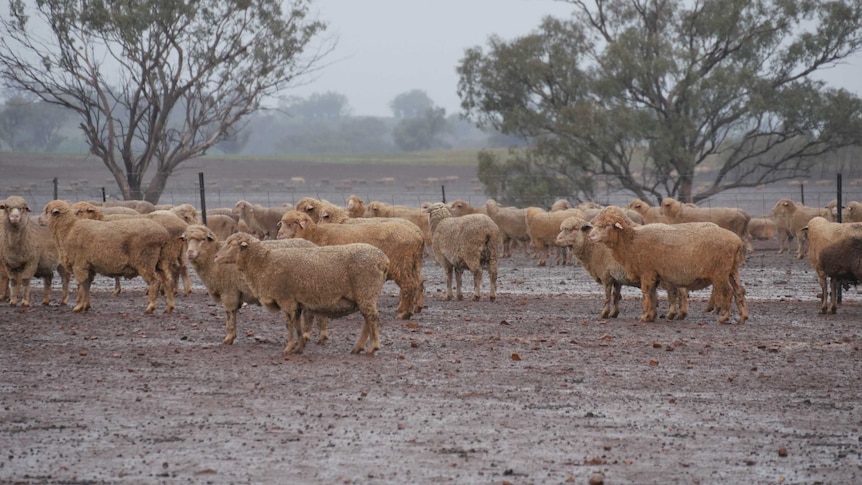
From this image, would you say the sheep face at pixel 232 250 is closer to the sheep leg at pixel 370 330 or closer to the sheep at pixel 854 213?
the sheep leg at pixel 370 330

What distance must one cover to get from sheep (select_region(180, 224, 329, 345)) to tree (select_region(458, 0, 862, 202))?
2890cm

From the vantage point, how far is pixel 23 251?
51.3 feet

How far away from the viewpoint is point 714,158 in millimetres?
79062

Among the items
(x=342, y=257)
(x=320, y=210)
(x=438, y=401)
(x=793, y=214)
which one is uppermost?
(x=320, y=210)

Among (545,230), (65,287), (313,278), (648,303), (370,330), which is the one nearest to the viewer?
(313,278)

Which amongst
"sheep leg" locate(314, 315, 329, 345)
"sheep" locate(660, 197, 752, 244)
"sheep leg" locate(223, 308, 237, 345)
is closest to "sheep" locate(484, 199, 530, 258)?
"sheep" locate(660, 197, 752, 244)

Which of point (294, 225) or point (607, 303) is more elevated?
point (294, 225)

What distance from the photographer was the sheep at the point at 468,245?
53.6ft

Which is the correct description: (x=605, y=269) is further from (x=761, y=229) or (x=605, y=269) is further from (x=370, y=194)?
(x=370, y=194)

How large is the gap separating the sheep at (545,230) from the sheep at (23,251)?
11.2m

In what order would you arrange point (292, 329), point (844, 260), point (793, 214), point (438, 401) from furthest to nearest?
point (793, 214) < point (844, 260) < point (292, 329) < point (438, 401)

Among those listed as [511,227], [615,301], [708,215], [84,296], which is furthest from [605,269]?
[511,227]

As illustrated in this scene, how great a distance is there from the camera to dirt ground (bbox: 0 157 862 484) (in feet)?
23.4

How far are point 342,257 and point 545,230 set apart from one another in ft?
45.0
